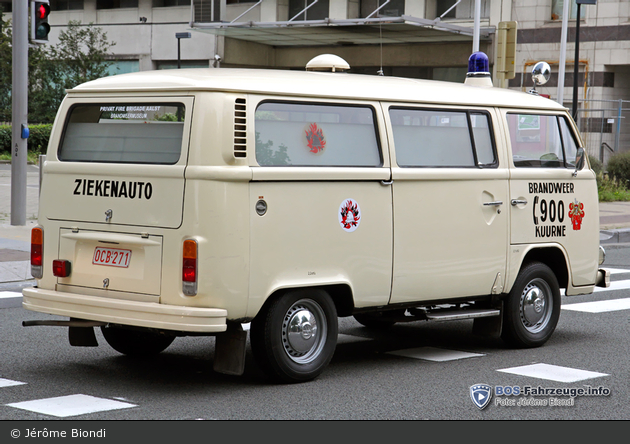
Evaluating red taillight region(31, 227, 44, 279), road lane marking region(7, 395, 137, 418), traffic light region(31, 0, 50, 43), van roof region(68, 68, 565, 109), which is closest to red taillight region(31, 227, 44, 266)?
red taillight region(31, 227, 44, 279)

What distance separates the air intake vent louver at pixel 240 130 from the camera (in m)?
6.06

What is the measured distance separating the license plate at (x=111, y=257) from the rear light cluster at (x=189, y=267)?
536mm

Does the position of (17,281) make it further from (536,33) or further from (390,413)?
(536,33)

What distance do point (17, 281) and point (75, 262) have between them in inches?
201

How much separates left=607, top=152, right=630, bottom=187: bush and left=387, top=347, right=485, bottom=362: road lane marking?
21.3 m

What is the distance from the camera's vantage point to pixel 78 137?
6.78 m

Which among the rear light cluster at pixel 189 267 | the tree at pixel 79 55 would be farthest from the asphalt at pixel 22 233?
A: the tree at pixel 79 55

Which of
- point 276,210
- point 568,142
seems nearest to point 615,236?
point 568,142

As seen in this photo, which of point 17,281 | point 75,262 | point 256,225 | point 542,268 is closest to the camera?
point 256,225

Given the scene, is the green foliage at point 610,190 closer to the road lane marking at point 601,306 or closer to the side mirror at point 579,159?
the road lane marking at point 601,306

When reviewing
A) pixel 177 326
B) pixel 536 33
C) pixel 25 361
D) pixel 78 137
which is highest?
pixel 536 33

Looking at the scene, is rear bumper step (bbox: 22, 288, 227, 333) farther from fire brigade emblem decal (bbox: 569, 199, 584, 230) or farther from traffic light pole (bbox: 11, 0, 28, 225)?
traffic light pole (bbox: 11, 0, 28, 225)
